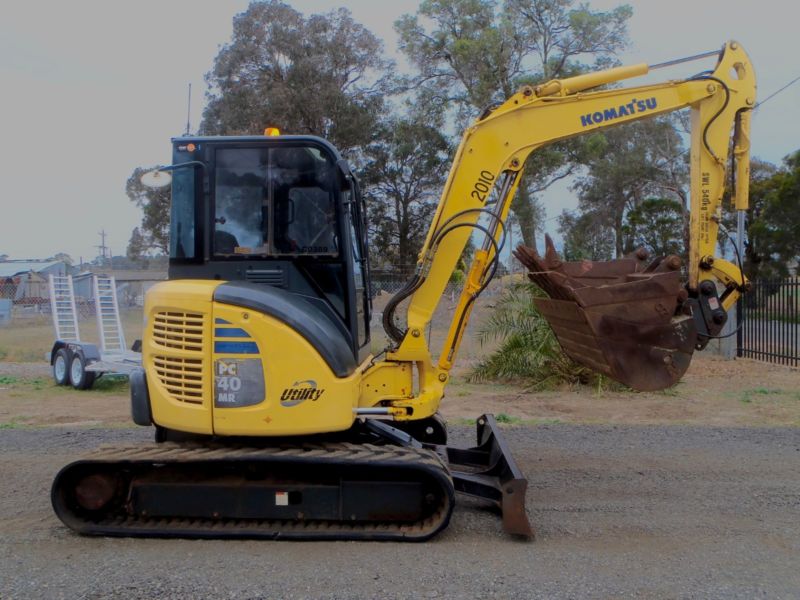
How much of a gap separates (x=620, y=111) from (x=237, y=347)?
11.4ft

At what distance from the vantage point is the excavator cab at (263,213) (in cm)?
520

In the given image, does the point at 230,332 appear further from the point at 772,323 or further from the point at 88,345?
the point at 772,323

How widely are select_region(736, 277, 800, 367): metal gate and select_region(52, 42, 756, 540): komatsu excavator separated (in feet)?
32.4

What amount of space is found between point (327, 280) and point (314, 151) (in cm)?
92

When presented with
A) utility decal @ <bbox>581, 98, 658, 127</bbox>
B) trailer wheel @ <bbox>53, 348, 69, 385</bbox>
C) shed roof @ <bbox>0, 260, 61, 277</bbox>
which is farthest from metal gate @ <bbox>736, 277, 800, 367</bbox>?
shed roof @ <bbox>0, 260, 61, 277</bbox>

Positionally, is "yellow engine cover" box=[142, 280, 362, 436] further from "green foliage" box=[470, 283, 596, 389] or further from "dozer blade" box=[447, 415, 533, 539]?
"green foliage" box=[470, 283, 596, 389]

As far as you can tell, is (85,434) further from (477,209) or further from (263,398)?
(477,209)

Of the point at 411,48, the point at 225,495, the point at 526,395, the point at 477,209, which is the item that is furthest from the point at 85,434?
the point at 411,48

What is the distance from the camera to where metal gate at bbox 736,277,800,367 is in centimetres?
1470

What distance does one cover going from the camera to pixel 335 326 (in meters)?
5.25

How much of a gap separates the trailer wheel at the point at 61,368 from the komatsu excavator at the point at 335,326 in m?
8.67

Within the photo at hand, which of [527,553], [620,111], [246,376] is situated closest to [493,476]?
[527,553]

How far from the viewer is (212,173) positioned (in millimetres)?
5211

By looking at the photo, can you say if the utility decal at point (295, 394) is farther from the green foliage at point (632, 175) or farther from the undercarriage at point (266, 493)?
the green foliage at point (632, 175)
